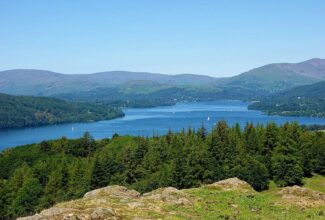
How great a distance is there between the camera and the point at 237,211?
3322cm

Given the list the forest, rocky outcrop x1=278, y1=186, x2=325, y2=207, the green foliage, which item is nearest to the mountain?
rocky outcrop x1=278, y1=186, x2=325, y2=207

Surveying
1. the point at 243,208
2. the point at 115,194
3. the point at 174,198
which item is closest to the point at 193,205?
the point at 174,198

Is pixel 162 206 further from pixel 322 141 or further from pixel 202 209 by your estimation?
pixel 322 141

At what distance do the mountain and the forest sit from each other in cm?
3768

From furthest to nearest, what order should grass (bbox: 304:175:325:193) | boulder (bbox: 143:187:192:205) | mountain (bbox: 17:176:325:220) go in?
grass (bbox: 304:175:325:193), boulder (bbox: 143:187:192:205), mountain (bbox: 17:176:325:220)

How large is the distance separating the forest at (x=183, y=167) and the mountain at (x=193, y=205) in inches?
1483

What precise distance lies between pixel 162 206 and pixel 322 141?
7450 centimetres

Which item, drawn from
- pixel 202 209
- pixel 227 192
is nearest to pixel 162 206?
pixel 202 209

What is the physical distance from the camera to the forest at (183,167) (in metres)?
82.4

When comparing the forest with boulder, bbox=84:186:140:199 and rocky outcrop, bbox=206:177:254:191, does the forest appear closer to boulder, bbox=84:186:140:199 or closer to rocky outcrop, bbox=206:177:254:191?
rocky outcrop, bbox=206:177:254:191

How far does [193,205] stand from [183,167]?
48.0 metres

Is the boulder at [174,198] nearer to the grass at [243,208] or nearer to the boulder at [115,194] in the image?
the grass at [243,208]

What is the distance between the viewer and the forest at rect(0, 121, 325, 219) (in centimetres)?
8244

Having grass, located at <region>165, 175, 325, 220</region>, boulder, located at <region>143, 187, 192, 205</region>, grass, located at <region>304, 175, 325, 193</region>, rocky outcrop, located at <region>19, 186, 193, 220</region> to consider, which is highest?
rocky outcrop, located at <region>19, 186, 193, 220</region>
